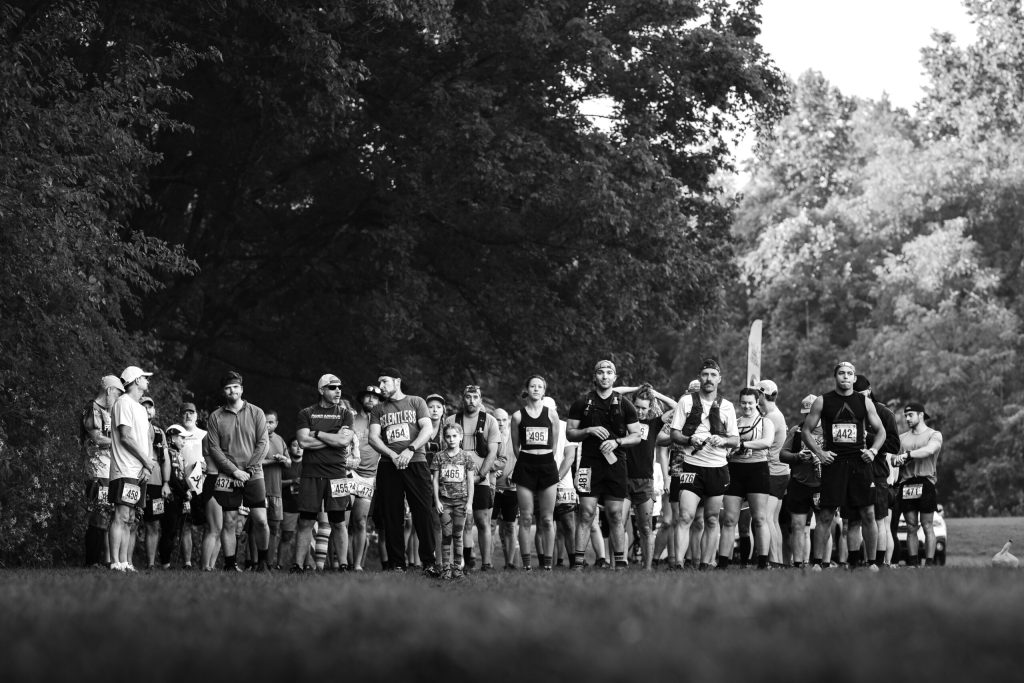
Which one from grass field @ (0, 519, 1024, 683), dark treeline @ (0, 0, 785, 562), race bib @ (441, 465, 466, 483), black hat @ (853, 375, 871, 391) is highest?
dark treeline @ (0, 0, 785, 562)

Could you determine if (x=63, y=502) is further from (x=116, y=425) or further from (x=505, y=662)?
(x=505, y=662)

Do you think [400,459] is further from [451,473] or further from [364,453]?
[364,453]

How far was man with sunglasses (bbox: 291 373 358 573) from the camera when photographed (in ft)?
53.9

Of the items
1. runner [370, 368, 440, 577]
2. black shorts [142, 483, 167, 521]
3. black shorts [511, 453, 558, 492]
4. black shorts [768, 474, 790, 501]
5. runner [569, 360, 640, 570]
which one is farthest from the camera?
black shorts [768, 474, 790, 501]

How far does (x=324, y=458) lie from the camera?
16578 millimetres

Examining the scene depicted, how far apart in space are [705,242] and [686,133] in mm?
2293

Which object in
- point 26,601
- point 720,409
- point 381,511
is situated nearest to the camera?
point 26,601

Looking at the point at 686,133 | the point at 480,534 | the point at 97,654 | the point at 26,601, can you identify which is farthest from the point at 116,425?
the point at 686,133

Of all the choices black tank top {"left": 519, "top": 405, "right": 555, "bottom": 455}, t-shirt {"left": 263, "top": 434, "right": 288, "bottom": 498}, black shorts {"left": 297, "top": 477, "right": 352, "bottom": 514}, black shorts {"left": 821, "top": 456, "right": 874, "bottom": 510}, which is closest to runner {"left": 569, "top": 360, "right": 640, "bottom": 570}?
black tank top {"left": 519, "top": 405, "right": 555, "bottom": 455}

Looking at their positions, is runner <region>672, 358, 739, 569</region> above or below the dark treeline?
below

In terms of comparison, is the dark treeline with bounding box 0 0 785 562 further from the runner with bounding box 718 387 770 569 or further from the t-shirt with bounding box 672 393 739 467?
the runner with bounding box 718 387 770 569

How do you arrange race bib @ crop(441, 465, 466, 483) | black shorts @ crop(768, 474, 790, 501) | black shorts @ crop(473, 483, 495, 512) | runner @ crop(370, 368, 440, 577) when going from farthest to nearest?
black shorts @ crop(768, 474, 790, 501)
black shorts @ crop(473, 483, 495, 512)
race bib @ crop(441, 465, 466, 483)
runner @ crop(370, 368, 440, 577)

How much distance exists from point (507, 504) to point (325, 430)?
14.3 feet

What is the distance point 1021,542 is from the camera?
110 feet
